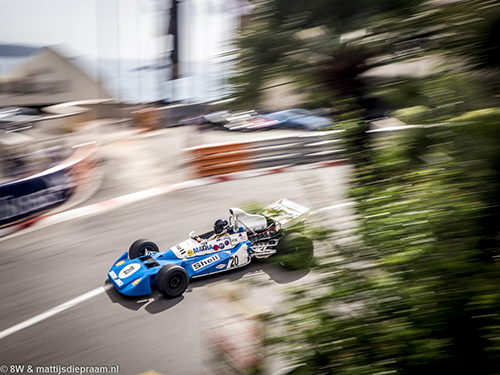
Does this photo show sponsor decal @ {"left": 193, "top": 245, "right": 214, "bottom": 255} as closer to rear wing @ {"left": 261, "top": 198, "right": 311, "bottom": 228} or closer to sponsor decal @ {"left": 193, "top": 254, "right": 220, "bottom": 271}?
sponsor decal @ {"left": 193, "top": 254, "right": 220, "bottom": 271}

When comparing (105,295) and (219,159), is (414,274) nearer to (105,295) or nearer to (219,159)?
(105,295)

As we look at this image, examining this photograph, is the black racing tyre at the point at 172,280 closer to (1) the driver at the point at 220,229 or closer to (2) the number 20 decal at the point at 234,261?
(2) the number 20 decal at the point at 234,261

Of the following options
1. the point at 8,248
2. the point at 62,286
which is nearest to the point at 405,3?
the point at 62,286

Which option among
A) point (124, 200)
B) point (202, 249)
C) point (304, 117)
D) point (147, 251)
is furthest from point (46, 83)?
point (304, 117)

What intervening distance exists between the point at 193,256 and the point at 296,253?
15.9 ft

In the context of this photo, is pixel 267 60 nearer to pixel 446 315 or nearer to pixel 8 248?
pixel 446 315

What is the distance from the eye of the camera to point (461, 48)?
1600 millimetres

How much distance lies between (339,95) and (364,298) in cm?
88

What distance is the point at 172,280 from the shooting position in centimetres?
614

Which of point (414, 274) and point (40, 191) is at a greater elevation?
point (414, 274)

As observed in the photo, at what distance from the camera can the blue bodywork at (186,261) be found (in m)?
6.15

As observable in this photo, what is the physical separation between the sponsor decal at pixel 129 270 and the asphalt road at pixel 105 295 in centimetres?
33

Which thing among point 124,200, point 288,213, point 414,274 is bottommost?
point 124,200

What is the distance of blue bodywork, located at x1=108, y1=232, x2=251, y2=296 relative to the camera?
6.15 m
